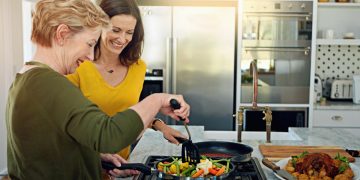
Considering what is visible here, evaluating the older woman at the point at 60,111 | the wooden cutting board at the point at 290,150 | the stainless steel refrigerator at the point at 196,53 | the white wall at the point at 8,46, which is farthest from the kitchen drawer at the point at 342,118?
the older woman at the point at 60,111

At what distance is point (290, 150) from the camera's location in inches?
75.8

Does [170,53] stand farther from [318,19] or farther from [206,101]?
[318,19]

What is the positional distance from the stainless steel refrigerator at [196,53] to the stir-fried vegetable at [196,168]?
2.54m

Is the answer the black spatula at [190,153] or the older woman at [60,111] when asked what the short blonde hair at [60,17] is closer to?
the older woman at [60,111]

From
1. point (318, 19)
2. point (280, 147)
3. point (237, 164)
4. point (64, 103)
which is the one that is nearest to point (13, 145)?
point (64, 103)

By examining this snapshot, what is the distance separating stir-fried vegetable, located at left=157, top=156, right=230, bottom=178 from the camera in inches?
51.5

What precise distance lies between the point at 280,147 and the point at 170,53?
211 centimetres

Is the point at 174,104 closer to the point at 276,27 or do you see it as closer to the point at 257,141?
the point at 257,141

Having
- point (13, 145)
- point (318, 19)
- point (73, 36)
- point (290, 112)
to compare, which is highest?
point (318, 19)

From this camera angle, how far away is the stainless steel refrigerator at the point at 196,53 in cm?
388

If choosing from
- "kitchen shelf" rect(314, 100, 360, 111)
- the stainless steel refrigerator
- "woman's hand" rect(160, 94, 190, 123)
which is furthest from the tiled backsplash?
"woman's hand" rect(160, 94, 190, 123)

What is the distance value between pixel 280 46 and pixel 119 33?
259 centimetres

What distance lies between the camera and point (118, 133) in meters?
0.96

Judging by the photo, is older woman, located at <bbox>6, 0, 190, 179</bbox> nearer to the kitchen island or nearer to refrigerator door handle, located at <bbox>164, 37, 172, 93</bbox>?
the kitchen island
